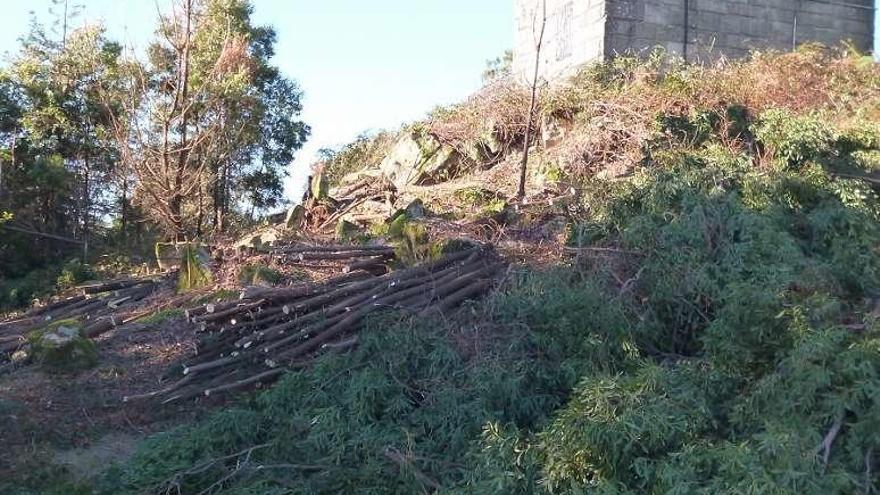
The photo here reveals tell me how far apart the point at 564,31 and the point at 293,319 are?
24.1 ft

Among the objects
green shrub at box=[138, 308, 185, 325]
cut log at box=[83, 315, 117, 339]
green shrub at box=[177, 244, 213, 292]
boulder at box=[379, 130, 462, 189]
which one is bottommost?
cut log at box=[83, 315, 117, 339]

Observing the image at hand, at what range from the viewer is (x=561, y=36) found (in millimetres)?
12742

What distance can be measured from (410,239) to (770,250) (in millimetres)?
3082

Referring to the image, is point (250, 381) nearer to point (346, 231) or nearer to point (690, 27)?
point (346, 231)

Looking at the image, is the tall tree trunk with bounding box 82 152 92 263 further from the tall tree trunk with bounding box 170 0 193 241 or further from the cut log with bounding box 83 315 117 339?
the cut log with bounding box 83 315 117 339

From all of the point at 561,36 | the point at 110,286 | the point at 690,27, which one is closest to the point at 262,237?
the point at 110,286

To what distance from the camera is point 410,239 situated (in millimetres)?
7902

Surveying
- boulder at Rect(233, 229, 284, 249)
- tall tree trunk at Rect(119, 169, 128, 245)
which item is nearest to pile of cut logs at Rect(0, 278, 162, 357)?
boulder at Rect(233, 229, 284, 249)

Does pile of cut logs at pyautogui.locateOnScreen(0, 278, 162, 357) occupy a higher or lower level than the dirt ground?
higher

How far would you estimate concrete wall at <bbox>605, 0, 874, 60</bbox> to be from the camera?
1197cm

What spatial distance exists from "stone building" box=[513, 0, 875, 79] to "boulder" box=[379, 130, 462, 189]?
7.23ft

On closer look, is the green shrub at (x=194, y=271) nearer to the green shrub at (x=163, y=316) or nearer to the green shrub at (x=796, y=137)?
the green shrub at (x=163, y=316)

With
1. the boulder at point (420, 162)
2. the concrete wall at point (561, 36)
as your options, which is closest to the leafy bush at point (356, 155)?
the boulder at point (420, 162)

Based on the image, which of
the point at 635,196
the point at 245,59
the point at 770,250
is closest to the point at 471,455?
the point at 770,250
